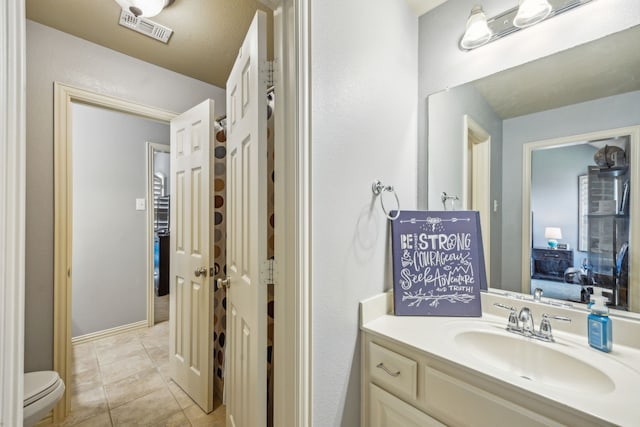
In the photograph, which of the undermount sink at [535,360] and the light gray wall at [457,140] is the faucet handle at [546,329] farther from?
the light gray wall at [457,140]

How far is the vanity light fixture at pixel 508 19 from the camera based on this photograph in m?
1.11

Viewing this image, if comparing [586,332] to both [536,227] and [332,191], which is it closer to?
[536,227]

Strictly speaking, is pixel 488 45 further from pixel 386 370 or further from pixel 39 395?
pixel 39 395

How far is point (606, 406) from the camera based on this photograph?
667mm

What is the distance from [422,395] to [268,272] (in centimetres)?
68

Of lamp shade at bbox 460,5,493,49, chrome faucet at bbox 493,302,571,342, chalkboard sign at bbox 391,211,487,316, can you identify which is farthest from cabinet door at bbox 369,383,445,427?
lamp shade at bbox 460,5,493,49

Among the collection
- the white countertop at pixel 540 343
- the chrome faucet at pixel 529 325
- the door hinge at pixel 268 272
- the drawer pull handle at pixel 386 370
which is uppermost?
the door hinge at pixel 268 272

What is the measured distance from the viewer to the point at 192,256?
6.19ft

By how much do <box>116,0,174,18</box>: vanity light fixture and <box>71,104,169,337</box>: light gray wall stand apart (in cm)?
151

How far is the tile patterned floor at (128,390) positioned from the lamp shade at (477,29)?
2489mm

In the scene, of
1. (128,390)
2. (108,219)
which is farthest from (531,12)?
(108,219)

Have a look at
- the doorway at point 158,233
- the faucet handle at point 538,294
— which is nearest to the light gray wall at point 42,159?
the doorway at point 158,233

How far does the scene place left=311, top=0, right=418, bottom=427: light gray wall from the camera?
1004mm

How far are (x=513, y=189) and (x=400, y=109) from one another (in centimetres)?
64
